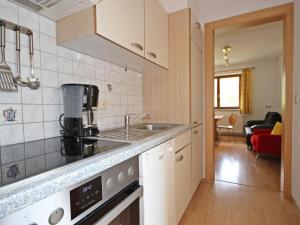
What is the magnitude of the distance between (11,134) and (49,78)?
0.37 meters

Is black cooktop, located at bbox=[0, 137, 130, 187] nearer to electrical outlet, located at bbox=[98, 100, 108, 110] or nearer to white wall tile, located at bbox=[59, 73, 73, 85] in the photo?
white wall tile, located at bbox=[59, 73, 73, 85]

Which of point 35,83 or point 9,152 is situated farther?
point 35,83

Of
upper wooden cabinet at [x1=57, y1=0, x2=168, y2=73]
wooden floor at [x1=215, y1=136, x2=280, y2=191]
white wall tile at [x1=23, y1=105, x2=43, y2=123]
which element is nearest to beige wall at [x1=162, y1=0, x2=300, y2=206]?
wooden floor at [x1=215, y1=136, x2=280, y2=191]

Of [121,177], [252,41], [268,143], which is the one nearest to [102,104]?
[121,177]

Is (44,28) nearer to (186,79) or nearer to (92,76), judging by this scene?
(92,76)

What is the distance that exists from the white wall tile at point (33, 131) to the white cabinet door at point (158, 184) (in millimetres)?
600

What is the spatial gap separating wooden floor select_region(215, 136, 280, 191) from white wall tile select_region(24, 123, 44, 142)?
2.26 m

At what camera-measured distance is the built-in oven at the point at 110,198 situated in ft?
1.72

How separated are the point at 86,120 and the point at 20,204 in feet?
2.86

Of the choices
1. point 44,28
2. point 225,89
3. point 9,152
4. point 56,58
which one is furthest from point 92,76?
point 225,89

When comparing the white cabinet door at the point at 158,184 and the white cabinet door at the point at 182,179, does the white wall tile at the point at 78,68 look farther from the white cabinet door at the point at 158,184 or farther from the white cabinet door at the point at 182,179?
the white cabinet door at the point at 182,179

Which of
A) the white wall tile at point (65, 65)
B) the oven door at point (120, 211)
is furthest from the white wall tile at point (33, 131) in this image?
the oven door at point (120, 211)

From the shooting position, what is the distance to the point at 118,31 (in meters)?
1.02

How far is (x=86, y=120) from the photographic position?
1.21m
